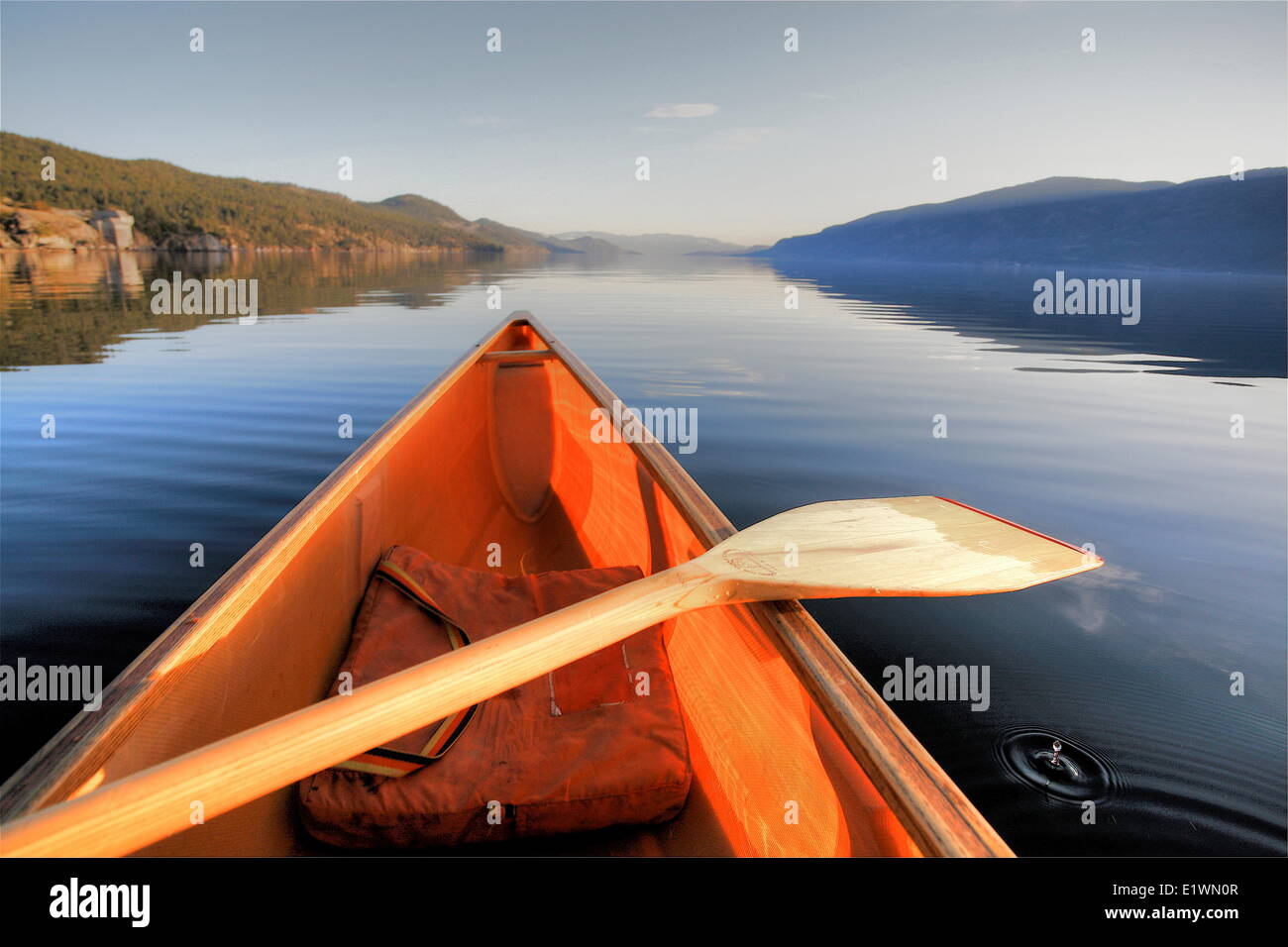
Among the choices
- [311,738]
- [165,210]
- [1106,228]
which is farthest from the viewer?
[1106,228]

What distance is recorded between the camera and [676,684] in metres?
1.69

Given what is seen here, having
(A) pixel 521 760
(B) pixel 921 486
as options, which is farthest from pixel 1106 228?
(A) pixel 521 760

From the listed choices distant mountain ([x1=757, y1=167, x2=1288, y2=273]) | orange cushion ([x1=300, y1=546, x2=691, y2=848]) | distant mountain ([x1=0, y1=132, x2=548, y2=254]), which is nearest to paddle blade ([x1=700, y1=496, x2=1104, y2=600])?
orange cushion ([x1=300, y1=546, x2=691, y2=848])

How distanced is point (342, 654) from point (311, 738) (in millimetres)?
987

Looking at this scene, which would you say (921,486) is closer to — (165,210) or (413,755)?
(413,755)

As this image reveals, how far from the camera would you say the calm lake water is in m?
1.96

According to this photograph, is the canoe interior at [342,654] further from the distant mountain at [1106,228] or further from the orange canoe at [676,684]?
the distant mountain at [1106,228]

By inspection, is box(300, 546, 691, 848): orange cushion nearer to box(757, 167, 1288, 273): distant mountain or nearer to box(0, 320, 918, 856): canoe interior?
box(0, 320, 918, 856): canoe interior

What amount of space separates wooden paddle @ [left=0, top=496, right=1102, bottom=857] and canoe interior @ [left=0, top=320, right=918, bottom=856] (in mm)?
50

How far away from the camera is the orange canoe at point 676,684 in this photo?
30.3 inches

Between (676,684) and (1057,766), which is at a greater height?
(676,684)

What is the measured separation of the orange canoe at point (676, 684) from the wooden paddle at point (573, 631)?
13 centimetres
